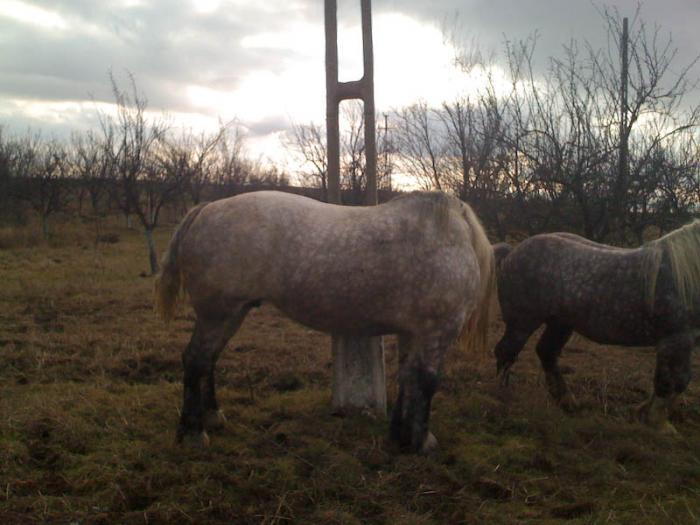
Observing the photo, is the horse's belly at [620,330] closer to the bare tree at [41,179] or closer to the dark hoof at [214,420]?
the dark hoof at [214,420]

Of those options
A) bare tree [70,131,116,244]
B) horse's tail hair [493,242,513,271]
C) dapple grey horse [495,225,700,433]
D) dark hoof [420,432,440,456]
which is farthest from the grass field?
bare tree [70,131,116,244]

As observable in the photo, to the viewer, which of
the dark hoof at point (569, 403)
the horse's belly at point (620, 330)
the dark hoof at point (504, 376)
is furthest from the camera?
the dark hoof at point (504, 376)

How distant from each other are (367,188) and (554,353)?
2262mm

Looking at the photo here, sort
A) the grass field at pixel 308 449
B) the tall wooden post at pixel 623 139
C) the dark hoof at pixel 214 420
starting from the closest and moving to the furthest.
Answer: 1. the grass field at pixel 308 449
2. the dark hoof at pixel 214 420
3. the tall wooden post at pixel 623 139

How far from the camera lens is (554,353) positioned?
16.8ft

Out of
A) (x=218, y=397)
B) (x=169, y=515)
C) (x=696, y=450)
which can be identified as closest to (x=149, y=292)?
(x=218, y=397)

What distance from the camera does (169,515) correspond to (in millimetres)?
2867

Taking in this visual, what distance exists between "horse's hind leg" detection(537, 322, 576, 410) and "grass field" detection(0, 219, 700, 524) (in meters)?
0.16

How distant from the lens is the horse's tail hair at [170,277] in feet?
13.2

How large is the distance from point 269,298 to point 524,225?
4.94 metres

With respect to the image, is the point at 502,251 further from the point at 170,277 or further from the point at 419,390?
the point at 170,277

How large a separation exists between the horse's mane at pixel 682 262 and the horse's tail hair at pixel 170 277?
3433 mm

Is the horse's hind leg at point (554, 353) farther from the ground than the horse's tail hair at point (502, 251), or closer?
closer

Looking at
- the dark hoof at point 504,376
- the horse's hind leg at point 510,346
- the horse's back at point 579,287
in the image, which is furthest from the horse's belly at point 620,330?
the dark hoof at point 504,376
